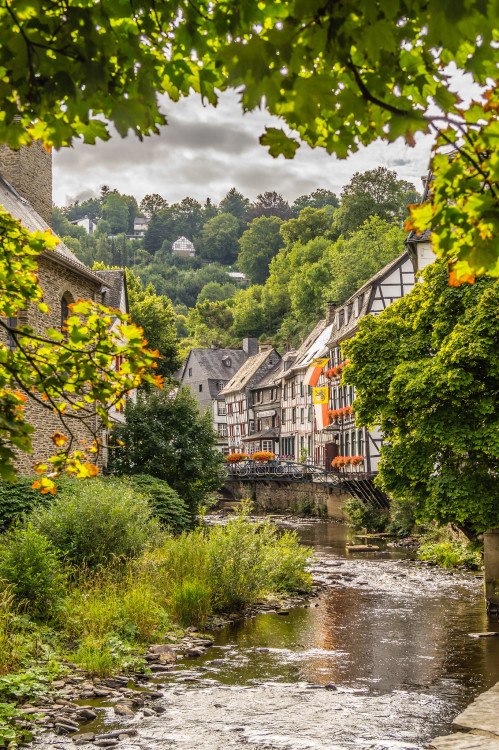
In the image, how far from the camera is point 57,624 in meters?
13.6

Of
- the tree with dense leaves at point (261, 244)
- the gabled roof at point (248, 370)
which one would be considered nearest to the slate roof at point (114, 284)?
the gabled roof at point (248, 370)

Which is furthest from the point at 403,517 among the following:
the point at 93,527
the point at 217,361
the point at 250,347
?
the point at 250,347

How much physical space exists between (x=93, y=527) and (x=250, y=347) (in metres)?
68.2

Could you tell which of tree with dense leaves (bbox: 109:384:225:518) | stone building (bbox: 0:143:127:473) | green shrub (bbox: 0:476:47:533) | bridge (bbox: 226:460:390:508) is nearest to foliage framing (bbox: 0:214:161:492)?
green shrub (bbox: 0:476:47:533)

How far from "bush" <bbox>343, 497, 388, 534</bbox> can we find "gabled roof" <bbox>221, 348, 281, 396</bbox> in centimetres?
3500

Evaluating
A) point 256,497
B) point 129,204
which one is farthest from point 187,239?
point 256,497

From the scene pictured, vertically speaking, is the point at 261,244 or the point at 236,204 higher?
the point at 236,204

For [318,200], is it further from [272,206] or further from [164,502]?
[164,502]

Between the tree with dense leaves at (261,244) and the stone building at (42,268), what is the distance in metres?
88.6

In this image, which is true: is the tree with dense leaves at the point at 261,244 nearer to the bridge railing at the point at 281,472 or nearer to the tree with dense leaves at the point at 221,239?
the tree with dense leaves at the point at 221,239

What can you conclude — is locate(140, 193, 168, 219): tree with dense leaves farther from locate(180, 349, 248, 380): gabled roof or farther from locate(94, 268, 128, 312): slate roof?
locate(94, 268, 128, 312): slate roof

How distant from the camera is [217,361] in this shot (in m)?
83.0

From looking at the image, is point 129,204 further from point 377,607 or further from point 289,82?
point 289,82

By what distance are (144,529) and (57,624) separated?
474 cm
